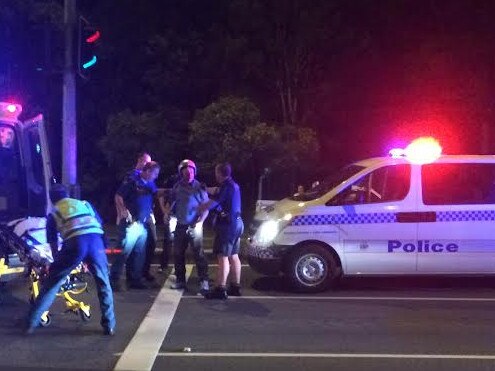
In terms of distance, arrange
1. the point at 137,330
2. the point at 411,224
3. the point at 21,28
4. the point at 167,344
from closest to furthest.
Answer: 1. the point at 167,344
2. the point at 137,330
3. the point at 411,224
4. the point at 21,28

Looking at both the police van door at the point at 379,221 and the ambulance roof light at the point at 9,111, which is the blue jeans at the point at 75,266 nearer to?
the ambulance roof light at the point at 9,111

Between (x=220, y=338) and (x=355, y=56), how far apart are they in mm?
13924

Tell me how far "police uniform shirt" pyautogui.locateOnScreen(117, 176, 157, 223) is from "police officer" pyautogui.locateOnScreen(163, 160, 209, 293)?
0.40m

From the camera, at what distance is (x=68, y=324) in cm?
805

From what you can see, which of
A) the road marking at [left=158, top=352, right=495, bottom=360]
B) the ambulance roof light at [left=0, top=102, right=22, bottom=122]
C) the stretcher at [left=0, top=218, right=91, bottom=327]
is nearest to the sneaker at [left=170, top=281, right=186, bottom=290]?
the stretcher at [left=0, top=218, right=91, bottom=327]

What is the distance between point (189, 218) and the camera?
9.85 meters

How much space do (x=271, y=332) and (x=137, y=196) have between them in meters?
3.14

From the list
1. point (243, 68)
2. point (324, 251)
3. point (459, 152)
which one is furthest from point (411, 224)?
point (243, 68)

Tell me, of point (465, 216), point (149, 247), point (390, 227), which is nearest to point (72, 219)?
point (149, 247)

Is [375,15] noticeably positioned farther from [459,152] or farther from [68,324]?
[68,324]

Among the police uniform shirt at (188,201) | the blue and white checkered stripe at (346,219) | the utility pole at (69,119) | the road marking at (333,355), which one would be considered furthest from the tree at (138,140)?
the road marking at (333,355)

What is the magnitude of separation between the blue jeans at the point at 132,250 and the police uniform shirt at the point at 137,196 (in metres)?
0.14

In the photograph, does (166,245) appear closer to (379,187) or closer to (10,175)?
(10,175)

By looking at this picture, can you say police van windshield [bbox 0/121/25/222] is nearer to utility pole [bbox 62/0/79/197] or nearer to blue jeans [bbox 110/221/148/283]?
blue jeans [bbox 110/221/148/283]
